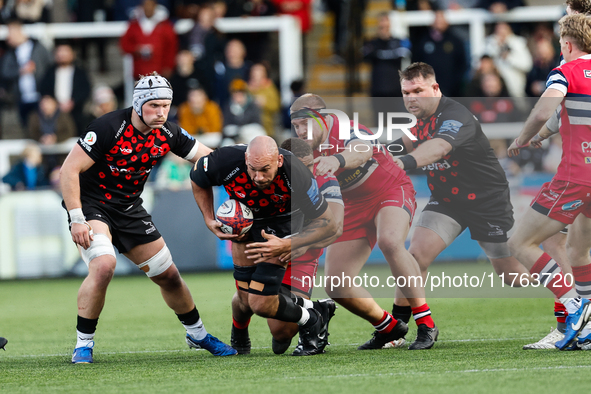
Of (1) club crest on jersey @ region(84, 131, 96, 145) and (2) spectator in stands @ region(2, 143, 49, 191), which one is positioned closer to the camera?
(1) club crest on jersey @ region(84, 131, 96, 145)

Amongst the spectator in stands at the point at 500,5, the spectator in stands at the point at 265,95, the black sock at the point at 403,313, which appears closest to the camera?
the black sock at the point at 403,313

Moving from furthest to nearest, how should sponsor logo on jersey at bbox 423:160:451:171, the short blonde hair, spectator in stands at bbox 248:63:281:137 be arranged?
1. spectator in stands at bbox 248:63:281:137
2. sponsor logo on jersey at bbox 423:160:451:171
3. the short blonde hair

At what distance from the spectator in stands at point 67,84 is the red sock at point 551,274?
388 inches

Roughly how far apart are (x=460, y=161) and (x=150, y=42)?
8924 mm

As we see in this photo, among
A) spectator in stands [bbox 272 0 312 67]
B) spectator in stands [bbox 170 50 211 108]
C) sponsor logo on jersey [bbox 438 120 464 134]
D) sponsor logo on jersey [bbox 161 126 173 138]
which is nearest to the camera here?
sponsor logo on jersey [bbox 161 126 173 138]

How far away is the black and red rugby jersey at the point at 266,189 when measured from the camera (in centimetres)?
593

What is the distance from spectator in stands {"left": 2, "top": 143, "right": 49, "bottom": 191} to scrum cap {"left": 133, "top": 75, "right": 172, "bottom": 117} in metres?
7.60

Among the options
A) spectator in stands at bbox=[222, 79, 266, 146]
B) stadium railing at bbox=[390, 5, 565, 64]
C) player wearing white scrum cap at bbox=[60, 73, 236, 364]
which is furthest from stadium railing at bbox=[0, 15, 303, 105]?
player wearing white scrum cap at bbox=[60, 73, 236, 364]

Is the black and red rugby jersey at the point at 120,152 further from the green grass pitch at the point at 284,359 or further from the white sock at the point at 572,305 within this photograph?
the white sock at the point at 572,305

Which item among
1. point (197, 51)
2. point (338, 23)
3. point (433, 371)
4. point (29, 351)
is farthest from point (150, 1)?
point (433, 371)

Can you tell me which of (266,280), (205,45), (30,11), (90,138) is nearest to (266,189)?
(266,280)

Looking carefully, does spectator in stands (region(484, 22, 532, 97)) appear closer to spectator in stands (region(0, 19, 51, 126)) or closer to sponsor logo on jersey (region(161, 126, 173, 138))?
spectator in stands (region(0, 19, 51, 126))

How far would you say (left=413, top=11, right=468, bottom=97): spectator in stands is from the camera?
1390 cm

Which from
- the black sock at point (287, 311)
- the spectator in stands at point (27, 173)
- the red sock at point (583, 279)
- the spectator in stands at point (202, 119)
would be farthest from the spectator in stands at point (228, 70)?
the red sock at point (583, 279)
